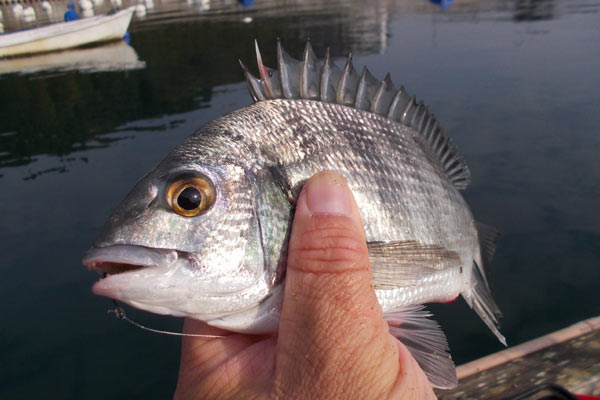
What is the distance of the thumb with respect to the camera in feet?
4.51

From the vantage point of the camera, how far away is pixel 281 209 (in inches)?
63.8

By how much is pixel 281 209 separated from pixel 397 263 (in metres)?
0.58

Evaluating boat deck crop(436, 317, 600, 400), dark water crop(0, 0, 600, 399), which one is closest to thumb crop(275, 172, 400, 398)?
boat deck crop(436, 317, 600, 400)

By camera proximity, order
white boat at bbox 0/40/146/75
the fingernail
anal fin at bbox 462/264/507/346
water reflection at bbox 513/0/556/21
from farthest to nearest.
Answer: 1. water reflection at bbox 513/0/556/21
2. white boat at bbox 0/40/146/75
3. anal fin at bbox 462/264/507/346
4. the fingernail

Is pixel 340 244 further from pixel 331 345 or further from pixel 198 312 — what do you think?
pixel 198 312

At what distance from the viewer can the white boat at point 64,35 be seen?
773 inches

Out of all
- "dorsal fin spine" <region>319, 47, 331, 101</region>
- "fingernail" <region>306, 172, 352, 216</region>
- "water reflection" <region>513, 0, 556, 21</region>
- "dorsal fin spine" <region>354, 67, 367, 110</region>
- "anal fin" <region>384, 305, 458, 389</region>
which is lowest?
"anal fin" <region>384, 305, 458, 389</region>

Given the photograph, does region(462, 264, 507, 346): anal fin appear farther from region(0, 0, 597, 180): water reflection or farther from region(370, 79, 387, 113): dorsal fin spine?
region(0, 0, 597, 180): water reflection

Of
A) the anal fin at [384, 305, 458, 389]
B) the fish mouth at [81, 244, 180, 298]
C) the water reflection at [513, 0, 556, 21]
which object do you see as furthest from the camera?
the water reflection at [513, 0, 556, 21]

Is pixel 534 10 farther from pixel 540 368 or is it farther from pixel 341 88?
pixel 341 88

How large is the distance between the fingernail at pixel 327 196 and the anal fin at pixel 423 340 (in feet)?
2.27

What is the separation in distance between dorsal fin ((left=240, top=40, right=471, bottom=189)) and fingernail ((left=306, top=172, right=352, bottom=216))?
0.58 m

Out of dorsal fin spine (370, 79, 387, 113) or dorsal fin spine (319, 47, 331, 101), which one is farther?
dorsal fin spine (370, 79, 387, 113)

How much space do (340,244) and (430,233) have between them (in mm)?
817
